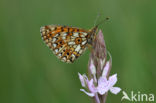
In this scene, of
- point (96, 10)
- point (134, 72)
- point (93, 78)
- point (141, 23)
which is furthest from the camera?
point (96, 10)

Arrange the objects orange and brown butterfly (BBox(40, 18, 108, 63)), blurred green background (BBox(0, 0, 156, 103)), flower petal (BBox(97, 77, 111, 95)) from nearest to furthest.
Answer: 1. flower petal (BBox(97, 77, 111, 95))
2. orange and brown butterfly (BBox(40, 18, 108, 63))
3. blurred green background (BBox(0, 0, 156, 103))

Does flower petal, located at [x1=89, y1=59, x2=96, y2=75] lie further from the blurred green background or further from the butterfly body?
the blurred green background

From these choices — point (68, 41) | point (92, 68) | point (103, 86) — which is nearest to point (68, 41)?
point (68, 41)

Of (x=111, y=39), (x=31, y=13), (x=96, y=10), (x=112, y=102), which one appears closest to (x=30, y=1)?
(x=31, y=13)

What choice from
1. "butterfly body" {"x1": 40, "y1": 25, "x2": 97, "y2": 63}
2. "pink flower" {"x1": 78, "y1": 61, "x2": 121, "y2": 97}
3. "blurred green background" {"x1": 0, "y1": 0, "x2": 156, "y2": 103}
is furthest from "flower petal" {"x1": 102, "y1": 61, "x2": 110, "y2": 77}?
"blurred green background" {"x1": 0, "y1": 0, "x2": 156, "y2": 103}

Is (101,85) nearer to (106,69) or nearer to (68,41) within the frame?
(106,69)

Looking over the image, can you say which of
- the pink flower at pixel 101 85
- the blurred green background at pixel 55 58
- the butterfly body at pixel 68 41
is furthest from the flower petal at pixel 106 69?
the blurred green background at pixel 55 58

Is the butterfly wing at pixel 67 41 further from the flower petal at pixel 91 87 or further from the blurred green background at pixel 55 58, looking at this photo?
the blurred green background at pixel 55 58

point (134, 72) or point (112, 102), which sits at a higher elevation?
point (134, 72)

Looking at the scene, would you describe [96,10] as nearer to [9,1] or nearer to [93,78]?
[9,1]
